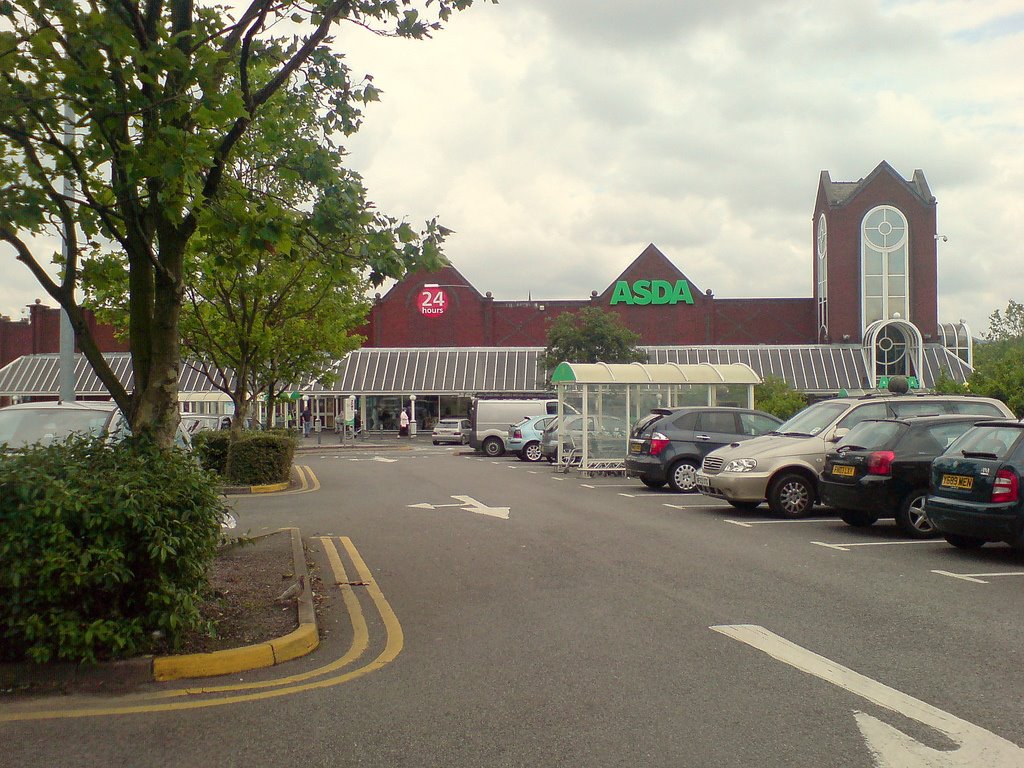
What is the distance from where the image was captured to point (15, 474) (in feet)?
19.6

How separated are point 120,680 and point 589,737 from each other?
2.93 m

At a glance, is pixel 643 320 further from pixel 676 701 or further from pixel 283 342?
pixel 676 701

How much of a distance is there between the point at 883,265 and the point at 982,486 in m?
47.6

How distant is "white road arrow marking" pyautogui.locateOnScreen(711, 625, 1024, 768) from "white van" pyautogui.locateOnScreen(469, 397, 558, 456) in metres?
31.3

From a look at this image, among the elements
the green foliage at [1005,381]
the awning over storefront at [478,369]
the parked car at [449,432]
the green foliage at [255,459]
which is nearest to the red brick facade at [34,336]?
the awning over storefront at [478,369]

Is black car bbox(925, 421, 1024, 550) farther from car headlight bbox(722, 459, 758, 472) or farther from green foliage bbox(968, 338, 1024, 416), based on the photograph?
green foliage bbox(968, 338, 1024, 416)

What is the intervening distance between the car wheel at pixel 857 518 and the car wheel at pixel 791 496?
105 cm

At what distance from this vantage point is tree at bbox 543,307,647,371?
151ft

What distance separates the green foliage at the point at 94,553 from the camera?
5895 mm

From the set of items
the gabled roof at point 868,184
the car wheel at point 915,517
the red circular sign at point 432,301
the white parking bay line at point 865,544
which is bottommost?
the white parking bay line at point 865,544

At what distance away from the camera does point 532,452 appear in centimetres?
3325

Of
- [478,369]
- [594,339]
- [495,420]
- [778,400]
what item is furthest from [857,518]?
[478,369]

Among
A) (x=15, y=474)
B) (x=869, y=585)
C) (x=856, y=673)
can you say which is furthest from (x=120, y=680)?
(x=869, y=585)

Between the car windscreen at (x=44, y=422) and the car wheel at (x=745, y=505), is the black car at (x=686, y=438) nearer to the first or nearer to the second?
the car wheel at (x=745, y=505)
